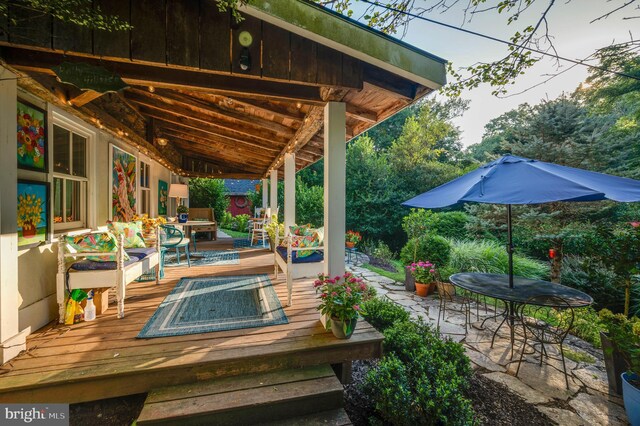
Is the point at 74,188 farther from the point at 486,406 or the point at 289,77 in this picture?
the point at 486,406

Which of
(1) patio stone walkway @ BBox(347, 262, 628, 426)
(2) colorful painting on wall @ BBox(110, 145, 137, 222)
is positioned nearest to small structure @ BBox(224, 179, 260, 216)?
(2) colorful painting on wall @ BBox(110, 145, 137, 222)

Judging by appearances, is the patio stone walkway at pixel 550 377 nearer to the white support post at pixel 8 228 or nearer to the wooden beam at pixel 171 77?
the wooden beam at pixel 171 77

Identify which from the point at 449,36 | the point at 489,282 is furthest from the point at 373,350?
the point at 449,36

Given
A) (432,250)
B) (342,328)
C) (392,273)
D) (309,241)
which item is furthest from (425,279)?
(342,328)

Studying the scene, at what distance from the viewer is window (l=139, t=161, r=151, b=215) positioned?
5.24 m

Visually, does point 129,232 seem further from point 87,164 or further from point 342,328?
point 342,328

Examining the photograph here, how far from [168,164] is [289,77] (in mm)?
5393

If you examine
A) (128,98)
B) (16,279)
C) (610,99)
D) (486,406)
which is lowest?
(486,406)

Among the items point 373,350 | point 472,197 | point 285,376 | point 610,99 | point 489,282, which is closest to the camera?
point 285,376

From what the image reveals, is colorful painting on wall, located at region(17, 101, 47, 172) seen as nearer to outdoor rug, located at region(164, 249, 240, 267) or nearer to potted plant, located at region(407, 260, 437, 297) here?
outdoor rug, located at region(164, 249, 240, 267)

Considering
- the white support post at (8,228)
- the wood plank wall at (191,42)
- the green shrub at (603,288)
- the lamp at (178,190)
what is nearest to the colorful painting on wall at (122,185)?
the lamp at (178,190)

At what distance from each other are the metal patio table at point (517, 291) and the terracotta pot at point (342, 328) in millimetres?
1277

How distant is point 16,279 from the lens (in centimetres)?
197

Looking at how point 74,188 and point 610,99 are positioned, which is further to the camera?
point 610,99
